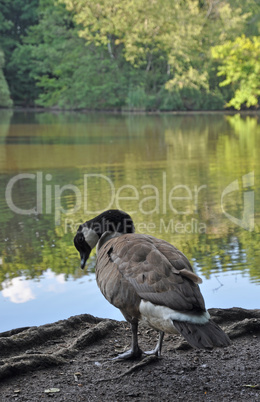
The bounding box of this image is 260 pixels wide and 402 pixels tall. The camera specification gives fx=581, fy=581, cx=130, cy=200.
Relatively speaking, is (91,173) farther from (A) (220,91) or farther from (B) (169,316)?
(A) (220,91)

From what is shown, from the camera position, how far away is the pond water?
5.47 meters

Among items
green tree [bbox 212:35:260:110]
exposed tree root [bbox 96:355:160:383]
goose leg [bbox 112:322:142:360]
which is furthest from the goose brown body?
green tree [bbox 212:35:260:110]

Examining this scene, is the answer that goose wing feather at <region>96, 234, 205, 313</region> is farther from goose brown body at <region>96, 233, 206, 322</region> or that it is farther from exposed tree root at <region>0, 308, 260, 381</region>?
exposed tree root at <region>0, 308, 260, 381</region>

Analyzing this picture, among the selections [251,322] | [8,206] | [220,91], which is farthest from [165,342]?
[220,91]

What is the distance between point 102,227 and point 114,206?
517cm

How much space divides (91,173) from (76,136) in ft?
28.6

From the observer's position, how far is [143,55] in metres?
44.0

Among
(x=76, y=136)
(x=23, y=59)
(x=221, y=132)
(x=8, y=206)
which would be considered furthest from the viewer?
(x=23, y=59)

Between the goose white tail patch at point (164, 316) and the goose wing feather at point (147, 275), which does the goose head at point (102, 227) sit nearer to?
the goose wing feather at point (147, 275)

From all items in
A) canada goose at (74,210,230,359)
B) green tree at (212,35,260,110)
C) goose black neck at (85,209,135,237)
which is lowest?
canada goose at (74,210,230,359)

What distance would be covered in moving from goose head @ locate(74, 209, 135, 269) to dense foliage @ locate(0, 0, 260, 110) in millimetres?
35363

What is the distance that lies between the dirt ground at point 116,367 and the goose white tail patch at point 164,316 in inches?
13.4

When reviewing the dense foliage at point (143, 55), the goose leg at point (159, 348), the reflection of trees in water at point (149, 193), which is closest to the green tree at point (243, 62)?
the dense foliage at point (143, 55)

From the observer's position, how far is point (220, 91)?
4381cm
